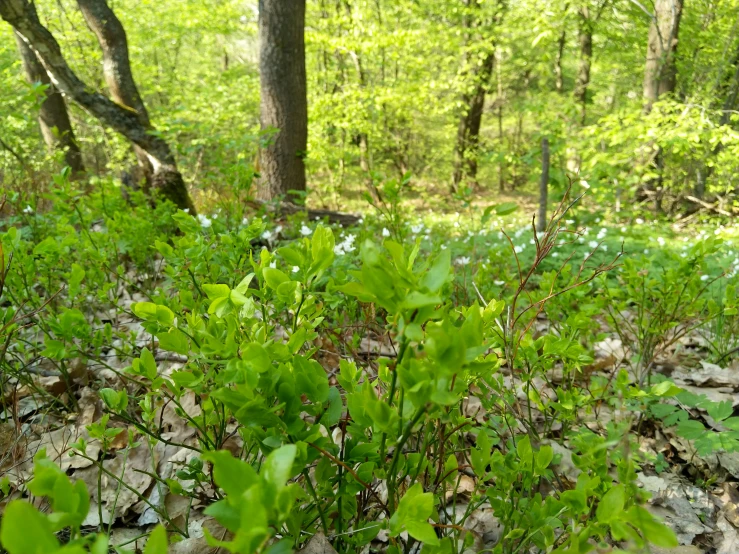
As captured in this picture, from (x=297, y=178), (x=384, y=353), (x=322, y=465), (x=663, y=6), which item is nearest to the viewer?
(x=322, y=465)

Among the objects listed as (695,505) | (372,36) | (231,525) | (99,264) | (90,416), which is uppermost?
(372,36)

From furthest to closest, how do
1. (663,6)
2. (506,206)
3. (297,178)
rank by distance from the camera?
(663,6) < (297,178) < (506,206)

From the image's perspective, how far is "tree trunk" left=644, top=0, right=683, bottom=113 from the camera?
7832 millimetres

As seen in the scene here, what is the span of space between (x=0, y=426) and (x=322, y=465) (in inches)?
57.9

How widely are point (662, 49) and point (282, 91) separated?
7.11 m

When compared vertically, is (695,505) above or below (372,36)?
below

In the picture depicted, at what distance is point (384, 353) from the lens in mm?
2234

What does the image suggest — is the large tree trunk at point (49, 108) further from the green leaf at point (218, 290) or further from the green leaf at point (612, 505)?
the green leaf at point (612, 505)

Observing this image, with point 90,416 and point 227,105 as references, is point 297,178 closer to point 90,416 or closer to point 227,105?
point 90,416

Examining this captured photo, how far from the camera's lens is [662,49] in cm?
828

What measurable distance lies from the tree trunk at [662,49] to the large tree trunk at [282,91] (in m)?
5.71

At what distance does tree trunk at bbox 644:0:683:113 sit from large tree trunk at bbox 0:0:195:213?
738 centimetres

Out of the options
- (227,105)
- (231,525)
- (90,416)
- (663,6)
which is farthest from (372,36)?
(231,525)

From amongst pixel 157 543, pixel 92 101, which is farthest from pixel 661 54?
pixel 157 543
